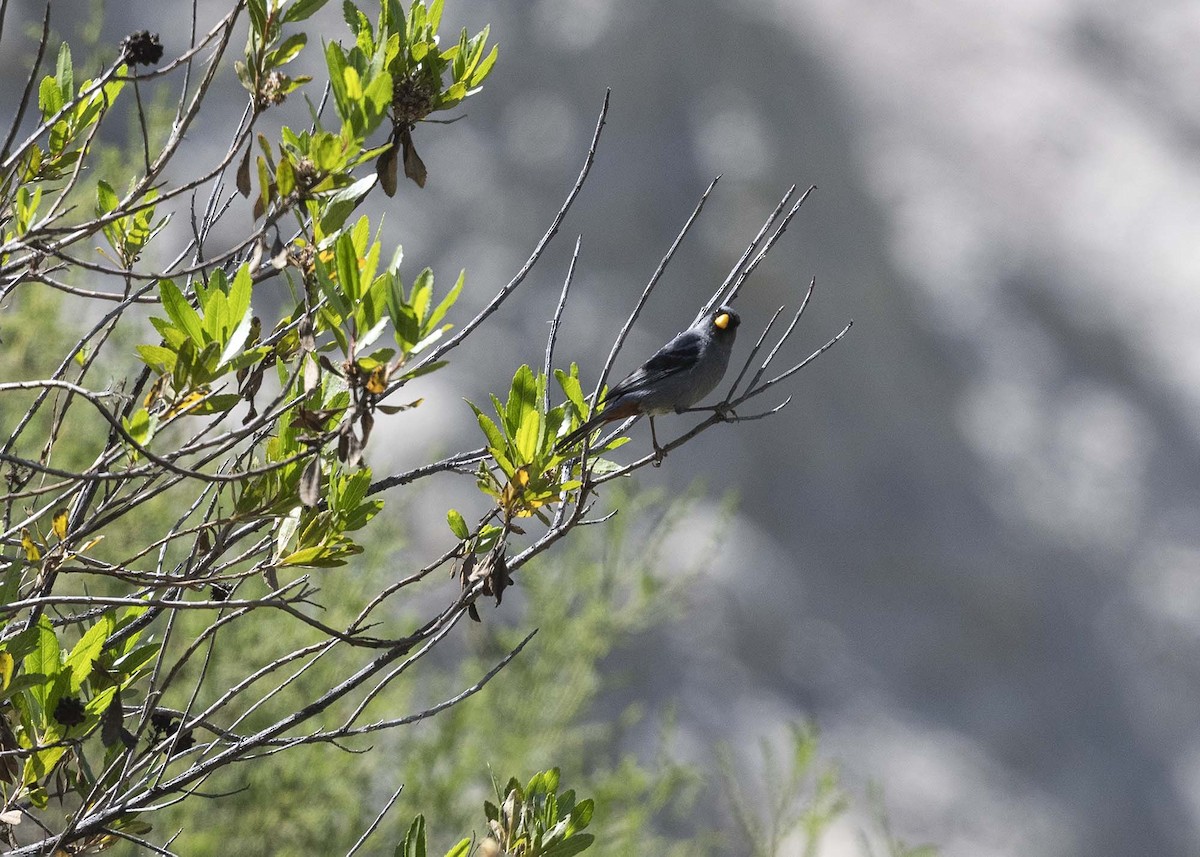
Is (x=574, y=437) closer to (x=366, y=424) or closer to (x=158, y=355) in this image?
(x=366, y=424)

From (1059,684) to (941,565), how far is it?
156 centimetres

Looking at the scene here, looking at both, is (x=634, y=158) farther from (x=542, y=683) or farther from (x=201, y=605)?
(x=201, y=605)

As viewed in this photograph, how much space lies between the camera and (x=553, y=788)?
196cm

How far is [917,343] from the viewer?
12805 millimetres

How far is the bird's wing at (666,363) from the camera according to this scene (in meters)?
3.67

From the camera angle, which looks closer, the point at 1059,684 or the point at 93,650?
the point at 93,650

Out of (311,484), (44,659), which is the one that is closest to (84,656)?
(44,659)

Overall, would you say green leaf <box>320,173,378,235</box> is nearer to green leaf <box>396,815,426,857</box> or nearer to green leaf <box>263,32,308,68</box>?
green leaf <box>263,32,308,68</box>

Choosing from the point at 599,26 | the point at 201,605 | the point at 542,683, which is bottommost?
the point at 201,605

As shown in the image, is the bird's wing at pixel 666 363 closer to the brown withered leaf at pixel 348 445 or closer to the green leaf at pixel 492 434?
the green leaf at pixel 492 434

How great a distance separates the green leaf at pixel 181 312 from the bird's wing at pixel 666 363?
1970 mm

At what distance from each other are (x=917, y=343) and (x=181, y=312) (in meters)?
11.8

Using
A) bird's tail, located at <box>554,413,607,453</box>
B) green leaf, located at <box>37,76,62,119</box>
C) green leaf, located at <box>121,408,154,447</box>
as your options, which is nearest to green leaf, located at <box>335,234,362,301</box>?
green leaf, located at <box>121,408,154,447</box>

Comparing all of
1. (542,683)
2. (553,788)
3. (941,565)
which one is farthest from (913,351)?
(553,788)
